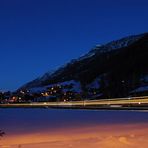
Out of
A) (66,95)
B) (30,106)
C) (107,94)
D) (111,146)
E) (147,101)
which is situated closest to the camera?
(111,146)

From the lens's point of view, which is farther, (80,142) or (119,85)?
(119,85)

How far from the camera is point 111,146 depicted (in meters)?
21.9

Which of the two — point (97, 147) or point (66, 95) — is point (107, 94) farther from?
point (97, 147)

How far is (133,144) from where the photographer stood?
72.1 feet

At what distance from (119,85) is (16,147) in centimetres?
17241

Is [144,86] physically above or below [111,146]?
above

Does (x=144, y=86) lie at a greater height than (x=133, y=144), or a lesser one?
greater

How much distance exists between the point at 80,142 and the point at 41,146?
2294mm

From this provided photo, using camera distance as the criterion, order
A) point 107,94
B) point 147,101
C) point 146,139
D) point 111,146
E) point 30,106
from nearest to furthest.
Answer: point 111,146
point 146,139
point 147,101
point 30,106
point 107,94

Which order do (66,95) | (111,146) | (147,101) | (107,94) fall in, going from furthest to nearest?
1. (66,95)
2. (107,94)
3. (147,101)
4. (111,146)

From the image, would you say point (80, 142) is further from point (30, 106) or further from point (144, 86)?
point (144, 86)

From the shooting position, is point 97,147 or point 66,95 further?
point 66,95

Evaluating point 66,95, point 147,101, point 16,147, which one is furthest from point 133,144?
point 66,95

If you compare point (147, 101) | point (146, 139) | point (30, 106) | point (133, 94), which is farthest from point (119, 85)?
point (146, 139)
